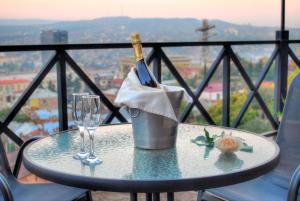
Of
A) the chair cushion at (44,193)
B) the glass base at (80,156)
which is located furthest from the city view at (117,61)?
the glass base at (80,156)

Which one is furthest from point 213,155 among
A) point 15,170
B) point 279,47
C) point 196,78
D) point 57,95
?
point 279,47

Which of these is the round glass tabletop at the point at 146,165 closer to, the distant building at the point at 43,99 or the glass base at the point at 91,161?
the glass base at the point at 91,161

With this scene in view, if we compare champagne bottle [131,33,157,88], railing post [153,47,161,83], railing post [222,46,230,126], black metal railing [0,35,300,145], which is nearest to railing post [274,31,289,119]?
black metal railing [0,35,300,145]

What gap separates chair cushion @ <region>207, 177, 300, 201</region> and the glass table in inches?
10.4

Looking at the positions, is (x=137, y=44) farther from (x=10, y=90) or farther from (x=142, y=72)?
(x=10, y=90)

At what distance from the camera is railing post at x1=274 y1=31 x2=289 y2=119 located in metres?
4.78

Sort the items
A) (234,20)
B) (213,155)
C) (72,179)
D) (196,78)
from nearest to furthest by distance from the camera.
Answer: (72,179)
(213,155)
(196,78)
(234,20)

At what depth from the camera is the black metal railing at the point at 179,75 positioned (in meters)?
3.24

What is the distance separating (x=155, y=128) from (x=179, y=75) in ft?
7.69

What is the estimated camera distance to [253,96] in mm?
4660

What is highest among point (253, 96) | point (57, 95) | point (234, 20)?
point (234, 20)

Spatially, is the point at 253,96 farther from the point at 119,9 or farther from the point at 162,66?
the point at 119,9

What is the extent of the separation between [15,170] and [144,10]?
8.61ft

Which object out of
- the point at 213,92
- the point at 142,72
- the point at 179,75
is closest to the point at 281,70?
the point at 213,92
